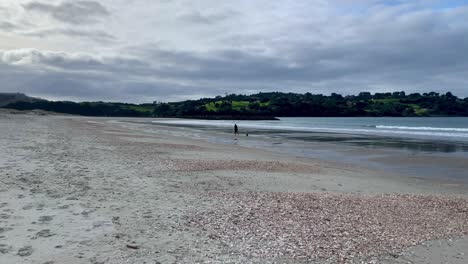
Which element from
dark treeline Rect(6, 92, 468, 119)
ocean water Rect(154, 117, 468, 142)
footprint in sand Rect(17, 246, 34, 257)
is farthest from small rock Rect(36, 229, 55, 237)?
dark treeline Rect(6, 92, 468, 119)

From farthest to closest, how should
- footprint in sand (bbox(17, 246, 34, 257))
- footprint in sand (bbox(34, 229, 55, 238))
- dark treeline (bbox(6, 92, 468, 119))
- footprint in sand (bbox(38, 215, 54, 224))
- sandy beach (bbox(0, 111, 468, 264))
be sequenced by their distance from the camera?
dark treeline (bbox(6, 92, 468, 119)) < footprint in sand (bbox(38, 215, 54, 224)) < footprint in sand (bbox(34, 229, 55, 238)) < sandy beach (bbox(0, 111, 468, 264)) < footprint in sand (bbox(17, 246, 34, 257))

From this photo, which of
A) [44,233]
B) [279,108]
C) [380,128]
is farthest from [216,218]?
[279,108]

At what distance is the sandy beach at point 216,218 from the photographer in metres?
6.23

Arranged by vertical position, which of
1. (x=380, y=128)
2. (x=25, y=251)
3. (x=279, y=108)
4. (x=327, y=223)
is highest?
(x=279, y=108)

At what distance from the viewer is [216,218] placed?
8172mm

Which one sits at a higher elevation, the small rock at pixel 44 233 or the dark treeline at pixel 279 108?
the dark treeline at pixel 279 108

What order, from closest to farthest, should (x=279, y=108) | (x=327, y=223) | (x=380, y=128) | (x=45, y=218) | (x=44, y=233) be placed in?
(x=44, y=233), (x=45, y=218), (x=327, y=223), (x=380, y=128), (x=279, y=108)

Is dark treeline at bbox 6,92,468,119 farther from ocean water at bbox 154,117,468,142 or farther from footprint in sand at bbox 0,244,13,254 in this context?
footprint in sand at bbox 0,244,13,254

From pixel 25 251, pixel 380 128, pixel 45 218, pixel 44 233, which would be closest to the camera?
pixel 25 251

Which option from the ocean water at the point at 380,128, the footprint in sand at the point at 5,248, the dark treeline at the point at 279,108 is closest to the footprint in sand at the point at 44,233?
the footprint in sand at the point at 5,248

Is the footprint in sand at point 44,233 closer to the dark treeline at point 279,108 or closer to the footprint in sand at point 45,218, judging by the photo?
the footprint in sand at point 45,218

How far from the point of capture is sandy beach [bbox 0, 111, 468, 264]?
6230 millimetres

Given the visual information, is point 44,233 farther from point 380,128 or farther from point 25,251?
point 380,128

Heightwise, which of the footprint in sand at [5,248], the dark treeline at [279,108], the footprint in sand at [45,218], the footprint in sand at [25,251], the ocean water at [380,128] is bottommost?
the ocean water at [380,128]
